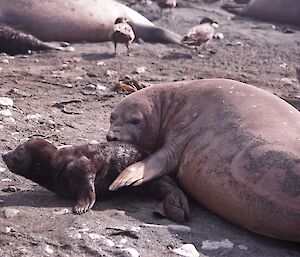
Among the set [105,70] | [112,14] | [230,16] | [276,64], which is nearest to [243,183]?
[105,70]

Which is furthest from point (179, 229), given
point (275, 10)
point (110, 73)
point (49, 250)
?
point (275, 10)

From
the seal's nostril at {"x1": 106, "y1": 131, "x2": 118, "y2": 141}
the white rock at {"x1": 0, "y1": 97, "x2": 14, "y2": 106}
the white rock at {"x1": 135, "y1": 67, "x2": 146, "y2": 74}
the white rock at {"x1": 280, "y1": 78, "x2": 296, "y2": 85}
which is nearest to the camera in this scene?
the seal's nostril at {"x1": 106, "y1": 131, "x2": 118, "y2": 141}

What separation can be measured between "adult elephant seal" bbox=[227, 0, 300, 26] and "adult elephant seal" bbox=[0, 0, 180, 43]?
269 centimetres

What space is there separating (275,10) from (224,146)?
789 centimetres

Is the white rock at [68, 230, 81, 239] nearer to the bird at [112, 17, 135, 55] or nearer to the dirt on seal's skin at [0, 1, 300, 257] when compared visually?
the dirt on seal's skin at [0, 1, 300, 257]

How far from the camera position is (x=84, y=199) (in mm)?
4797

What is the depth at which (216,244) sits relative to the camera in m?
4.53

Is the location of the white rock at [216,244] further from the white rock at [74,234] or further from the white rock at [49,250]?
the white rock at [49,250]

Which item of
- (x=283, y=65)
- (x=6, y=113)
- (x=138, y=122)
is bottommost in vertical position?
(x=283, y=65)

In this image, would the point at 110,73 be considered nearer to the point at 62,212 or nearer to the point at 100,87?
the point at 100,87

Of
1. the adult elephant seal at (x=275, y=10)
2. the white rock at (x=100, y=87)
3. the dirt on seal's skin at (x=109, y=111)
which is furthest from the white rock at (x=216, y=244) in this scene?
the adult elephant seal at (x=275, y=10)

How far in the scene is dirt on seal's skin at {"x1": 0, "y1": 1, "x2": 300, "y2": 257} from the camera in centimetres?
440

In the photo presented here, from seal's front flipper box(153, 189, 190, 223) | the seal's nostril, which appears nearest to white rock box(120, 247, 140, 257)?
seal's front flipper box(153, 189, 190, 223)

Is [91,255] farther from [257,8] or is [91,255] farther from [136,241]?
[257,8]
